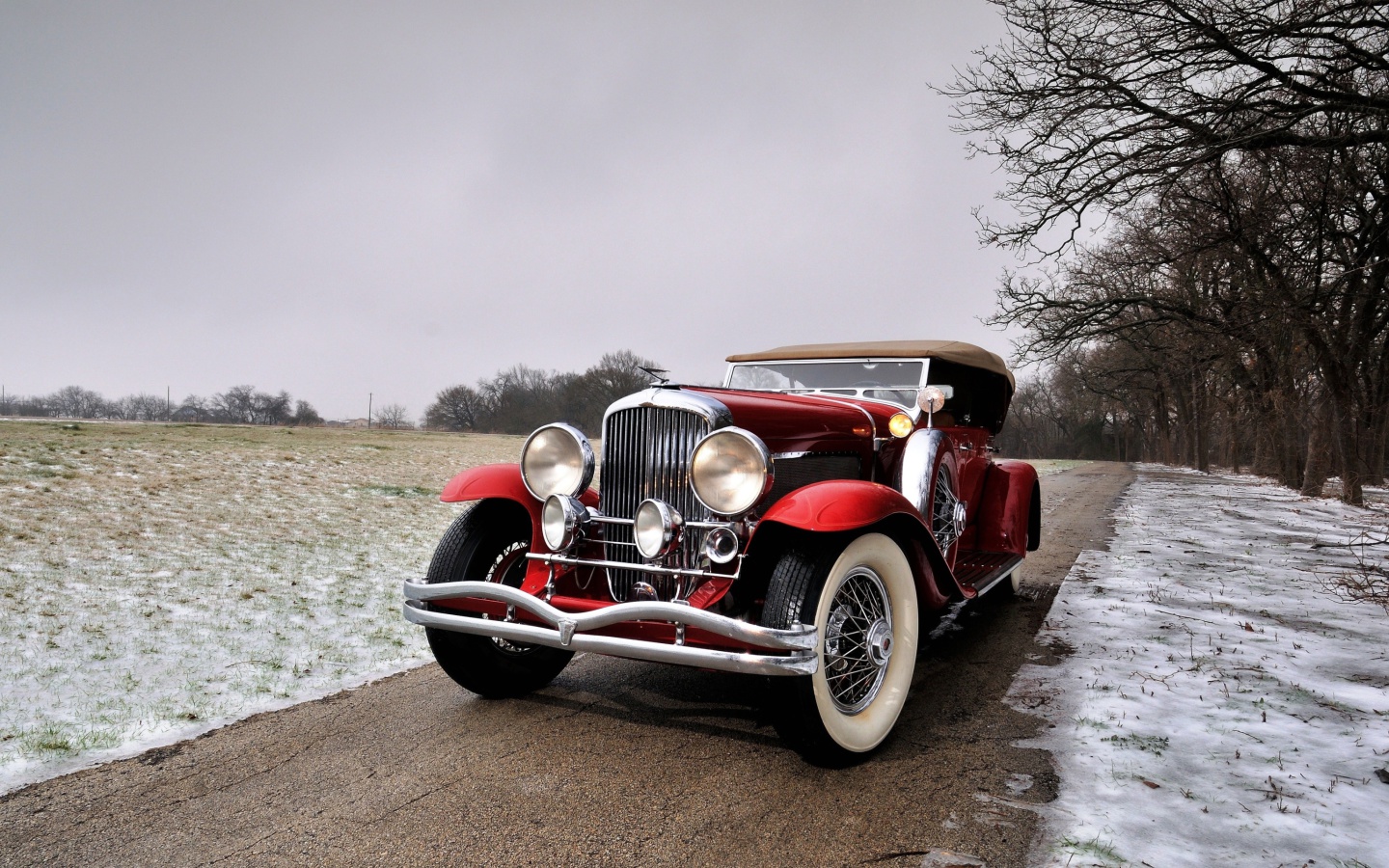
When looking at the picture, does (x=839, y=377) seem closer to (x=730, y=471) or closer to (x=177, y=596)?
(x=730, y=471)

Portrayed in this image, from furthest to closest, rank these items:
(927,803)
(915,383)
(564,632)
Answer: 1. (915,383)
2. (564,632)
3. (927,803)

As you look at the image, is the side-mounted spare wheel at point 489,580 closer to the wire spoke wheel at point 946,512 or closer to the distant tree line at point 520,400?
the wire spoke wheel at point 946,512

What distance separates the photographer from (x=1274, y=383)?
17.1 metres

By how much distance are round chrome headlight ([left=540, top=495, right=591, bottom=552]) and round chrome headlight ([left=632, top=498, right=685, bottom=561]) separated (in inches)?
12.8

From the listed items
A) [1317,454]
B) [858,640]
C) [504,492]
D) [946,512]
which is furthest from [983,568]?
[1317,454]

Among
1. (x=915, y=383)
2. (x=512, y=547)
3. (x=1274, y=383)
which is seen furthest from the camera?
(x=1274, y=383)

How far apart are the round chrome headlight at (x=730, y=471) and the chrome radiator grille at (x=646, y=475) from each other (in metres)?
0.13

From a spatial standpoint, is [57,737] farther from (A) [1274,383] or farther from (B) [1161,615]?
(A) [1274,383]

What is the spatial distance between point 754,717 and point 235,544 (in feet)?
19.8

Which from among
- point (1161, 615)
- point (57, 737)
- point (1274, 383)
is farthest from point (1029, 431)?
point (57, 737)


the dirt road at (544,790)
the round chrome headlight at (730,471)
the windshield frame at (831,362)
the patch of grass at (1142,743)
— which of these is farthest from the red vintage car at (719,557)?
the patch of grass at (1142,743)

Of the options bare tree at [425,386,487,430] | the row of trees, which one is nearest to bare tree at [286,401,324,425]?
bare tree at [425,386,487,430]

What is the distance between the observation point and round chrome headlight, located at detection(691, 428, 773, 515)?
3088mm

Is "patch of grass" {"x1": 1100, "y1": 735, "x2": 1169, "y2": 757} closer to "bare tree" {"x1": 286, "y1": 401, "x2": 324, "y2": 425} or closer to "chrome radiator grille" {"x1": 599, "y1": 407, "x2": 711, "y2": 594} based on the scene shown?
"chrome radiator grille" {"x1": 599, "y1": 407, "x2": 711, "y2": 594}
